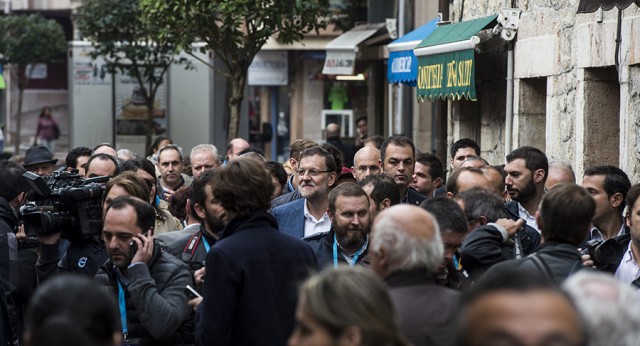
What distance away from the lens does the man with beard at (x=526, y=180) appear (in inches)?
348

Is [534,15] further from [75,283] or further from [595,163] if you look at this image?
[75,283]

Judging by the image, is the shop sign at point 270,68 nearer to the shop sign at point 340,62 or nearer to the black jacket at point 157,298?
the shop sign at point 340,62

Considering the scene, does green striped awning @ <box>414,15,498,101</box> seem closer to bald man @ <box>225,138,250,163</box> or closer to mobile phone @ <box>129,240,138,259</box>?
bald man @ <box>225,138,250,163</box>

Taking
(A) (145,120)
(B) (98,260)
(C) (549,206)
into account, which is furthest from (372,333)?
(A) (145,120)

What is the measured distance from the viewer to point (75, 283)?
379cm

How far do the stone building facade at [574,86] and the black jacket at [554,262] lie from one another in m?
3.95

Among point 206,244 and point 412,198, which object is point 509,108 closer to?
point 412,198

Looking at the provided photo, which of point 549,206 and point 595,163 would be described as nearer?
point 549,206

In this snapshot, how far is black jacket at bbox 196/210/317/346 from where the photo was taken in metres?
5.67

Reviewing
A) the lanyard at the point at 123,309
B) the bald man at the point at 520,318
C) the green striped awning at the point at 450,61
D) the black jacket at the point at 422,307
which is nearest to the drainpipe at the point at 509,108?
the green striped awning at the point at 450,61

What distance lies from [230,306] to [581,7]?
3.89m

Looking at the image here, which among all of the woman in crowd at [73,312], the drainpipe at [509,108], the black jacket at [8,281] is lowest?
the black jacket at [8,281]

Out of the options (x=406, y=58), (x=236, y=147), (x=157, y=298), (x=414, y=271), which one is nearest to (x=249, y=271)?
(x=157, y=298)

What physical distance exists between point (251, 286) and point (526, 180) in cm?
362
